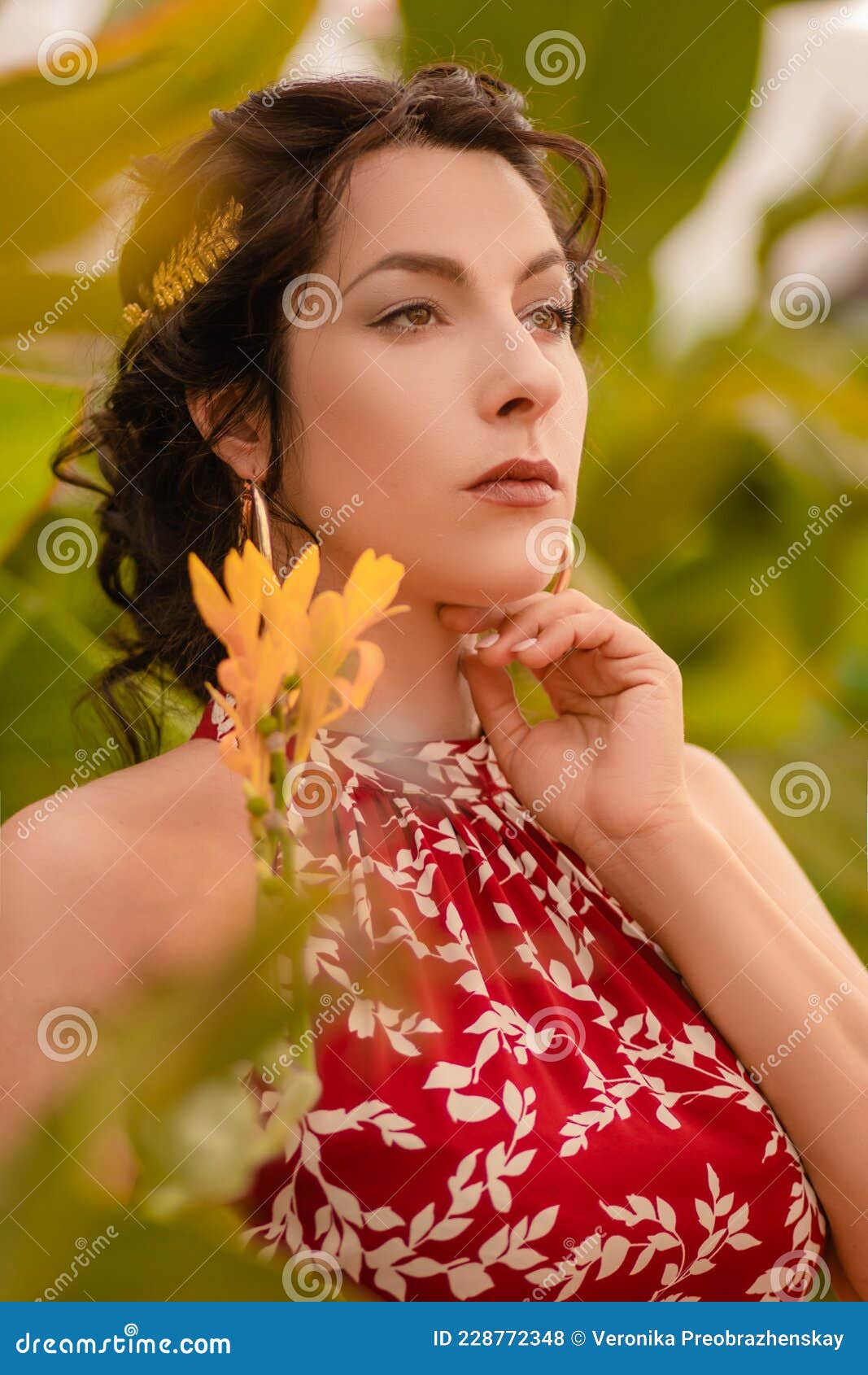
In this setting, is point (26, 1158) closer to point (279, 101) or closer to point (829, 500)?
point (279, 101)

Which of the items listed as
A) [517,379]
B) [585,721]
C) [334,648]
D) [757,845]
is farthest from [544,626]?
[334,648]

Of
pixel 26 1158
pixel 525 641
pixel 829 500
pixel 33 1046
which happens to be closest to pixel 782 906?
pixel 525 641

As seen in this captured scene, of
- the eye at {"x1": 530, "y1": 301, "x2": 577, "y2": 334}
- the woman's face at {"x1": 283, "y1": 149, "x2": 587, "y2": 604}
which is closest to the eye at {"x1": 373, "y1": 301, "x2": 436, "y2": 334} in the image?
the woman's face at {"x1": 283, "y1": 149, "x2": 587, "y2": 604}

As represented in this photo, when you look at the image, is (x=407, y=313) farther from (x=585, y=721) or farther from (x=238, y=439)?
(x=585, y=721)

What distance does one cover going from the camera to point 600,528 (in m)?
1.58

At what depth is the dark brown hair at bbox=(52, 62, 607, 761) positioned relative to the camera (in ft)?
3.34

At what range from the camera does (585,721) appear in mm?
1139

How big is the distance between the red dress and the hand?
0.19ft

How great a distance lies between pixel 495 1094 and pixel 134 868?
0.32 m

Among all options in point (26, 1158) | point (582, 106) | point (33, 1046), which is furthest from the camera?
point (582, 106)

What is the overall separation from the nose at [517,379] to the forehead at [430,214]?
0.07 meters

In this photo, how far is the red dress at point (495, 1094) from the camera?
2.84 feet

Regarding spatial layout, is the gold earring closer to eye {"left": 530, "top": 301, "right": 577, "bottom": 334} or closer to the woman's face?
the woman's face

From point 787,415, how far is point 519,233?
74 centimetres
